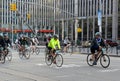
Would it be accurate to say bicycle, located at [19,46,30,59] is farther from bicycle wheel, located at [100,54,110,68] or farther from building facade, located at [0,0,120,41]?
building facade, located at [0,0,120,41]

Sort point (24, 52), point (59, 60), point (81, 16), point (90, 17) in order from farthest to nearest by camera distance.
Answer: point (81, 16) → point (90, 17) → point (24, 52) → point (59, 60)

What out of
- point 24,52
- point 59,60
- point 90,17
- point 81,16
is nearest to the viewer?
point 59,60

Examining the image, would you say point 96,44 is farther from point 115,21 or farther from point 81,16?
point 81,16

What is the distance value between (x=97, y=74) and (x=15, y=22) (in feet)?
349

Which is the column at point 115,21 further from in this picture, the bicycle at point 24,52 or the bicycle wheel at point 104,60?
the bicycle wheel at point 104,60

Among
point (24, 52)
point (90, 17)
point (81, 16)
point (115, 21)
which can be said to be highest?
point (81, 16)

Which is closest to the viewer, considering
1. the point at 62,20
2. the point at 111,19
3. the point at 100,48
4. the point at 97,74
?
the point at 97,74

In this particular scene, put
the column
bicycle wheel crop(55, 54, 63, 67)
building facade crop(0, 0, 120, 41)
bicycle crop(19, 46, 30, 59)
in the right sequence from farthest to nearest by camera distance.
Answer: building facade crop(0, 0, 120, 41) < the column < bicycle crop(19, 46, 30, 59) < bicycle wheel crop(55, 54, 63, 67)

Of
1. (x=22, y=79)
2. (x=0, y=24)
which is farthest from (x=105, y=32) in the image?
(x=22, y=79)

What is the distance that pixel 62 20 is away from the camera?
316 feet

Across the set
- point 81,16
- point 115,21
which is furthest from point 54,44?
point 81,16

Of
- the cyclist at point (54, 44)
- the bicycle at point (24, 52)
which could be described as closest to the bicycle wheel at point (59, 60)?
the cyclist at point (54, 44)

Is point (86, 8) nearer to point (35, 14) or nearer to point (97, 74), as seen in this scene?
point (35, 14)

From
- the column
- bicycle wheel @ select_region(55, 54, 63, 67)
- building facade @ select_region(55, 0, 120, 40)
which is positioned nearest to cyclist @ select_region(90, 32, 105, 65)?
bicycle wheel @ select_region(55, 54, 63, 67)
